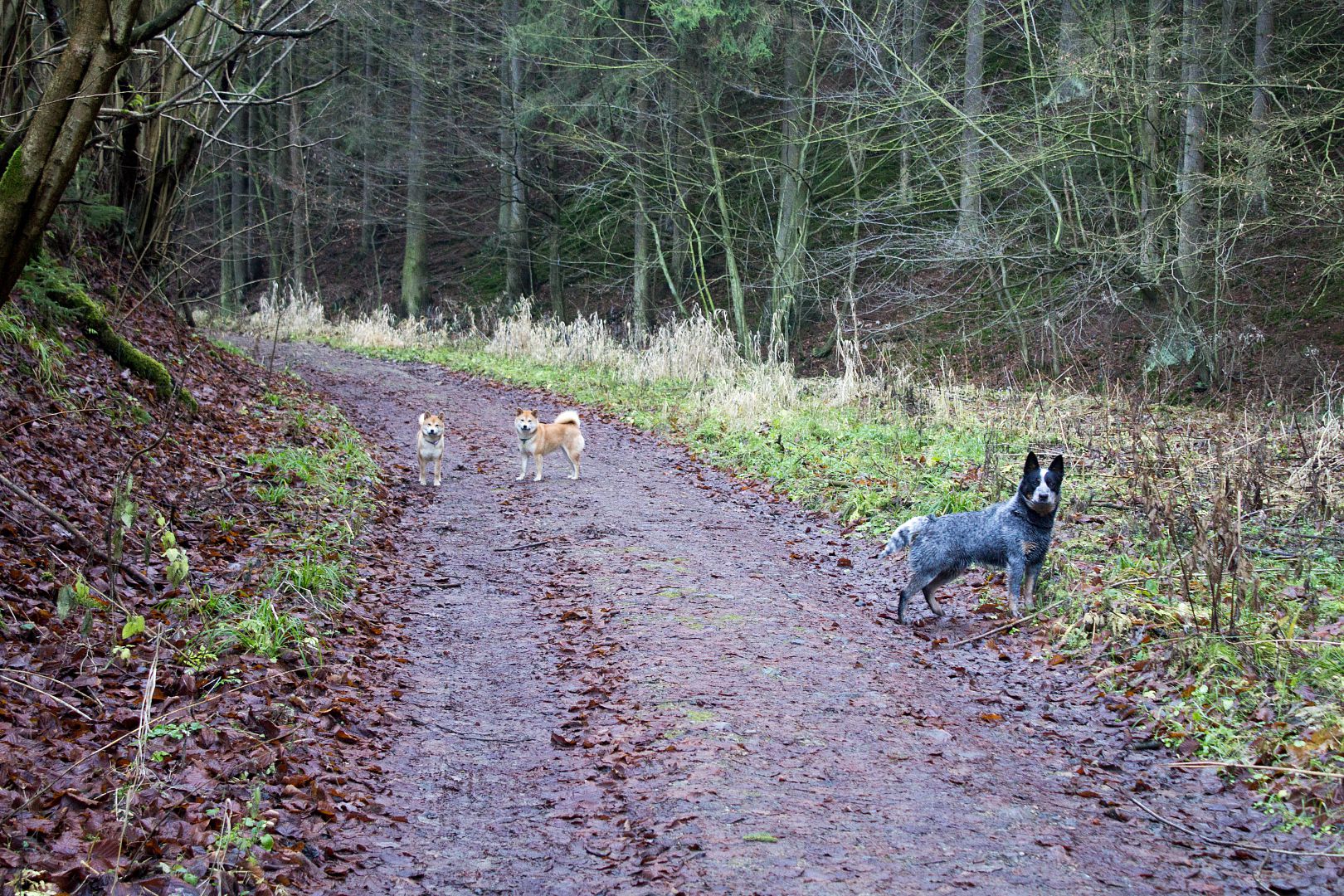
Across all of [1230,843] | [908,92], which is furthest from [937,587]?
[908,92]

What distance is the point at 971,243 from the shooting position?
47.2 ft

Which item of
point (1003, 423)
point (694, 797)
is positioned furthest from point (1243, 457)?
point (694, 797)

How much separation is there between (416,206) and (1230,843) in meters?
26.6

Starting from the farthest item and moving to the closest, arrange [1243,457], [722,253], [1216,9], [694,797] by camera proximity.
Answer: [722,253] < [1216,9] < [1243,457] < [694,797]

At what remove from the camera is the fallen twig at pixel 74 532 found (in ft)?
17.1

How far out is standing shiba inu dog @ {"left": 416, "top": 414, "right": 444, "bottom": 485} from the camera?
33.9ft

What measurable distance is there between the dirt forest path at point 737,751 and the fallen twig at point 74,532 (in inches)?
62.2

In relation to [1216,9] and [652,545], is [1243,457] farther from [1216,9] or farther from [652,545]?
[1216,9]

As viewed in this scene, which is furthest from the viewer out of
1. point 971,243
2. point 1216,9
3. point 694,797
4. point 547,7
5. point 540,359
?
point 547,7

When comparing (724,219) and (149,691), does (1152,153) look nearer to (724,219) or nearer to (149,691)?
(724,219)

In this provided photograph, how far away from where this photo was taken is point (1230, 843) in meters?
3.84

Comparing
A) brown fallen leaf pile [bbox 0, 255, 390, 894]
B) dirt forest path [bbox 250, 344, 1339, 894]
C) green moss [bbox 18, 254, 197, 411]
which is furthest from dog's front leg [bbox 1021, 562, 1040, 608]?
green moss [bbox 18, 254, 197, 411]

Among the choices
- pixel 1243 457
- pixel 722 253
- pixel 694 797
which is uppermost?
pixel 722 253

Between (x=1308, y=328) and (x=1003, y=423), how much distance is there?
8394 mm
